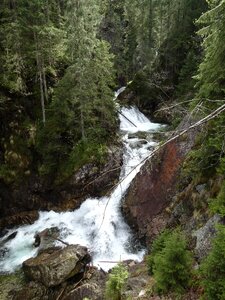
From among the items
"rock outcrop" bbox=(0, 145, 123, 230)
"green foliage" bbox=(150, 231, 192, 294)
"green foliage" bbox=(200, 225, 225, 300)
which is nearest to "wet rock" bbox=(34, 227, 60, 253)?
"rock outcrop" bbox=(0, 145, 123, 230)

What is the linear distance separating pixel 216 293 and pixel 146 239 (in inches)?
331

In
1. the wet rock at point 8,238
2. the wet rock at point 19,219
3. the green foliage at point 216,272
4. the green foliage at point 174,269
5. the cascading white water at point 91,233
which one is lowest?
the cascading white water at point 91,233

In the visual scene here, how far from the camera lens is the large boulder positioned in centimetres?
1318

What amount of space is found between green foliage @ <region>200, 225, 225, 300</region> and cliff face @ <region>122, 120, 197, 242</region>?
23.5 ft

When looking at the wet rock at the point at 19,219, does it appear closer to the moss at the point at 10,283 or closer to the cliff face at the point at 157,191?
the moss at the point at 10,283

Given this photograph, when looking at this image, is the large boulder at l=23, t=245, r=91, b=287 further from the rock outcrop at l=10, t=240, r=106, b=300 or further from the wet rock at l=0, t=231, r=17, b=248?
the wet rock at l=0, t=231, r=17, b=248

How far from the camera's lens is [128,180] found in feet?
62.4

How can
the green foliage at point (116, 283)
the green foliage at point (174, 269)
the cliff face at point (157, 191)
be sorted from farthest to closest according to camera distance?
the cliff face at point (157, 191)
the green foliage at point (116, 283)
the green foliage at point (174, 269)

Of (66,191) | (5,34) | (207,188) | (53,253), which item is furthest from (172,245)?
(5,34)

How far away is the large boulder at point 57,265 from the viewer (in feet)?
43.2

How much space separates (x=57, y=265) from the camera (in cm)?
1347

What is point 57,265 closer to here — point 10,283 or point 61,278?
point 61,278

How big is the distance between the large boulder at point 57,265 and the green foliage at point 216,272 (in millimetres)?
8113

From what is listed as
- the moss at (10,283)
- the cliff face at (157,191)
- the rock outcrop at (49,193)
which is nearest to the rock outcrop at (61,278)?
the moss at (10,283)
